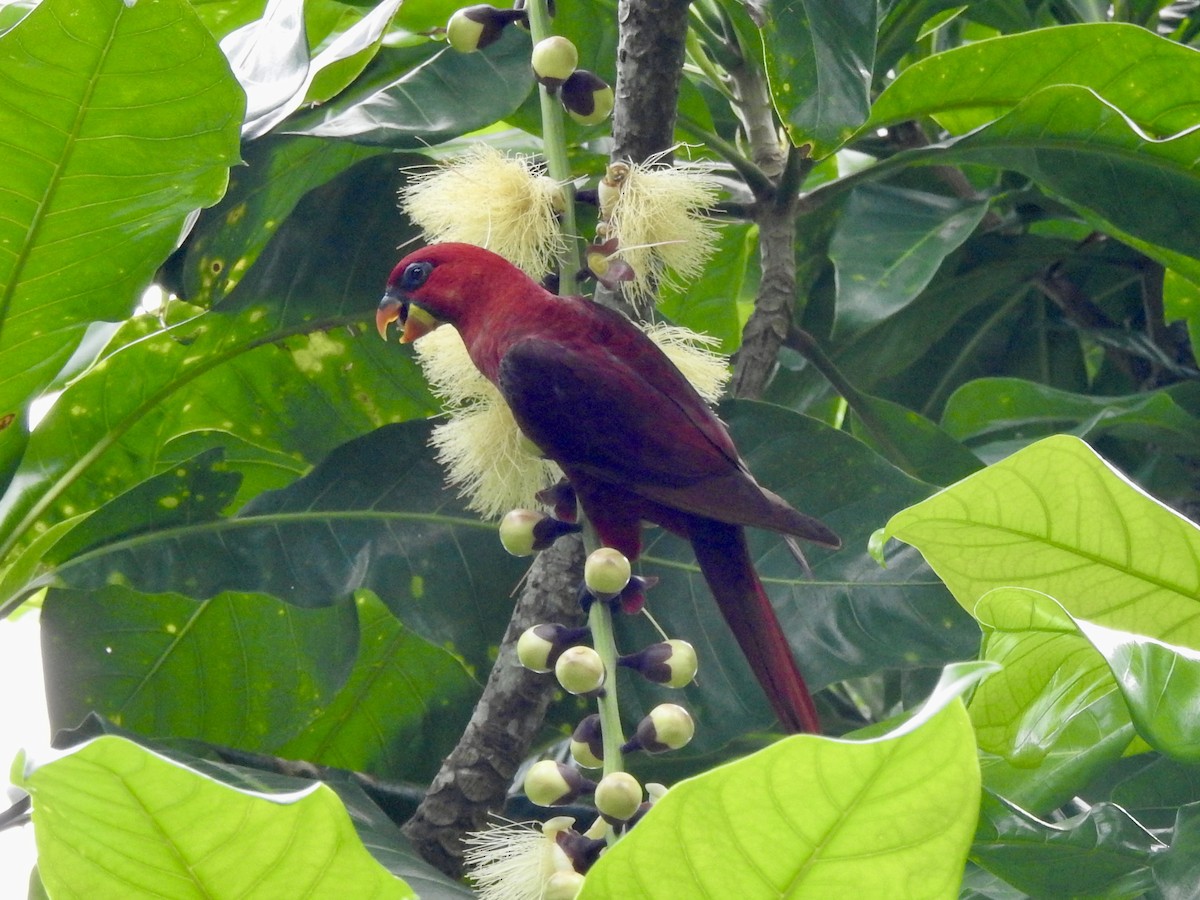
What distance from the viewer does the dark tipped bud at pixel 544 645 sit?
98cm

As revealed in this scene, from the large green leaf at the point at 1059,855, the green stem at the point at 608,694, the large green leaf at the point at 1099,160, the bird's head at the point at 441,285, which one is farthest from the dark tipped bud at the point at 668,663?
the large green leaf at the point at 1099,160

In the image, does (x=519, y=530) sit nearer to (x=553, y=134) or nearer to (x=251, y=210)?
→ (x=553, y=134)

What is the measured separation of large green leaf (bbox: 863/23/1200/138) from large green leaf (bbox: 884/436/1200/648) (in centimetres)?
82

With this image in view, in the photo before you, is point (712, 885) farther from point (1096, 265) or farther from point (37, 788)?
point (1096, 265)

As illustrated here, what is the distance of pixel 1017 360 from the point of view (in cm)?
212

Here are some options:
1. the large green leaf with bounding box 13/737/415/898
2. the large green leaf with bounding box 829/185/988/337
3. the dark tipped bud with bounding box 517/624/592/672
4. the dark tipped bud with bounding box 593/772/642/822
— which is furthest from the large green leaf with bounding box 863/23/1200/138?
the large green leaf with bounding box 13/737/415/898

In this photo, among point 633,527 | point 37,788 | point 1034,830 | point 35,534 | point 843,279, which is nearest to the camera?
point 37,788

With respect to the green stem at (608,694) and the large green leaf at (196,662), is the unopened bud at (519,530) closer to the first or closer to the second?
the green stem at (608,694)

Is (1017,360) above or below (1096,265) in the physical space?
below

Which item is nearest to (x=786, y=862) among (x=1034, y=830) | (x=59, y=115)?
(x=1034, y=830)

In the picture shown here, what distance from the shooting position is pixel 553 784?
0.93 meters

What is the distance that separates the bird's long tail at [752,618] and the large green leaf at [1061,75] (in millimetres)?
639

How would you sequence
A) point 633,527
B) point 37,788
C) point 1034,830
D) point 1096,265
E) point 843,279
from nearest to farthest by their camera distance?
point 37,788 < point 1034,830 < point 633,527 < point 843,279 < point 1096,265

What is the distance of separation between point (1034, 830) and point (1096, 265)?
54.6 inches
